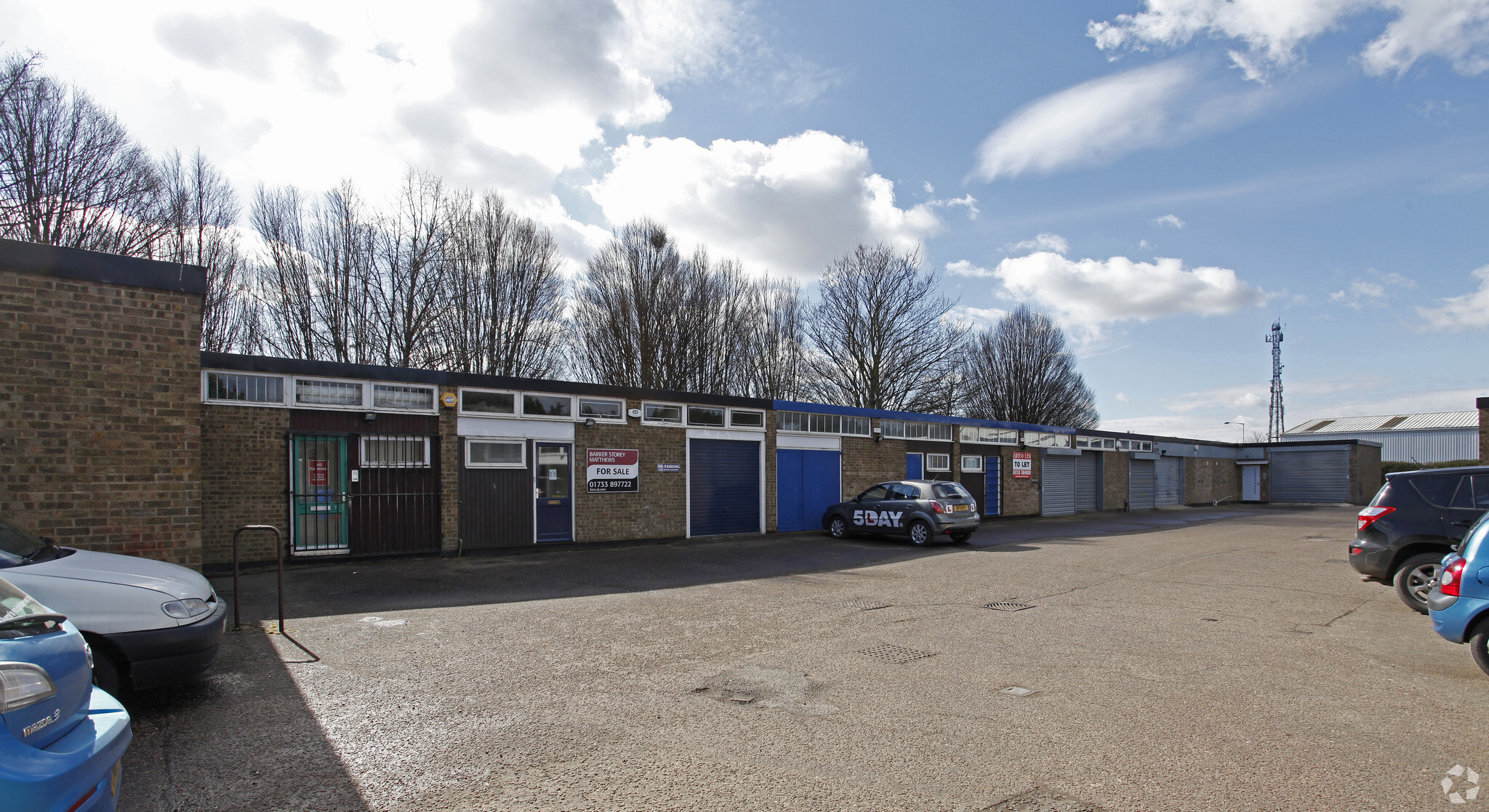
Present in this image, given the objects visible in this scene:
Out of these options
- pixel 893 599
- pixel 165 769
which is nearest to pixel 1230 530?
pixel 893 599

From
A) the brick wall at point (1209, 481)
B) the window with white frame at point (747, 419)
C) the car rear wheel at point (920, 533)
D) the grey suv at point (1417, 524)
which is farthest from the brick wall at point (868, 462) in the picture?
the brick wall at point (1209, 481)

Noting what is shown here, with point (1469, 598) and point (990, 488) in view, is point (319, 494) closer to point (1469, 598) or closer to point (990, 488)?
point (1469, 598)

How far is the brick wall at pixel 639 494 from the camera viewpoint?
15422 millimetres

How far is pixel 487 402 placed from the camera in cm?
1421

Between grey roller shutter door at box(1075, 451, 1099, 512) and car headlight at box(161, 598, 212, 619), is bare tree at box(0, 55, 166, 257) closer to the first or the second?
car headlight at box(161, 598, 212, 619)

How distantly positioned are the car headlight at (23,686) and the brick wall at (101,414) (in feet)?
22.1

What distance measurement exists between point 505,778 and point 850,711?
7.29 feet

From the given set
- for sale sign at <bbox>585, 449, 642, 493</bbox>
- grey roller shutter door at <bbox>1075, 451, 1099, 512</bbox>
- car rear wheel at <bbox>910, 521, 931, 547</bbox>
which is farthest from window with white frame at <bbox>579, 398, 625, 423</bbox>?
grey roller shutter door at <bbox>1075, 451, 1099, 512</bbox>

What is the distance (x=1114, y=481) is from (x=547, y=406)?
25.8 metres

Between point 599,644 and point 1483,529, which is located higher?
point 1483,529

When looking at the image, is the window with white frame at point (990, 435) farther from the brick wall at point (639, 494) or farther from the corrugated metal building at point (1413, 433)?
the corrugated metal building at point (1413, 433)

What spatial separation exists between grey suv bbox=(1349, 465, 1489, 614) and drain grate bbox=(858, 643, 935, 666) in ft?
20.8

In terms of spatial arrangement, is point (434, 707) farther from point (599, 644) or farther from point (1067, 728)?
point (1067, 728)

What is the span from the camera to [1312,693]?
5.39m
